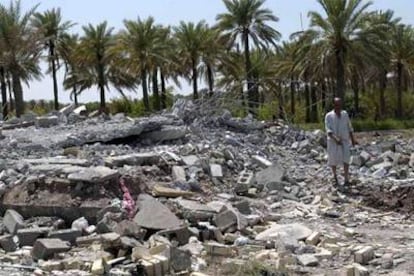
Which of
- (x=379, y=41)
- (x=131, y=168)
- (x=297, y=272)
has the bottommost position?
(x=297, y=272)

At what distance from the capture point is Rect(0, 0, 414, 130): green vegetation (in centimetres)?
2920

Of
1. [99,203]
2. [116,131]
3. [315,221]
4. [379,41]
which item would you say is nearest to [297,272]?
[315,221]

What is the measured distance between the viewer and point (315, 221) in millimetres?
8766

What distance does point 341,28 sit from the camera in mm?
29078

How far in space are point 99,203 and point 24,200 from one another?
1059mm

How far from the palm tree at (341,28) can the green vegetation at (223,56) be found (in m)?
0.04

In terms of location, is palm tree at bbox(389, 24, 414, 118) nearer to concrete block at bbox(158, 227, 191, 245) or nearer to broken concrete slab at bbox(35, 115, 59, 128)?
broken concrete slab at bbox(35, 115, 59, 128)

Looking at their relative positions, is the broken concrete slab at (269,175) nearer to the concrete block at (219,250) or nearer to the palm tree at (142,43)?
the concrete block at (219,250)

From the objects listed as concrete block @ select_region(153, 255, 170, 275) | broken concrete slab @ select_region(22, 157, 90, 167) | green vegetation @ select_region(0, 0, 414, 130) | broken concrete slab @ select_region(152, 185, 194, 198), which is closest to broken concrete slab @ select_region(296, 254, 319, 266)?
concrete block @ select_region(153, 255, 170, 275)

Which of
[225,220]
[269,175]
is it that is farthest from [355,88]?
[225,220]

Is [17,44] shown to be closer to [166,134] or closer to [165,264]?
[166,134]

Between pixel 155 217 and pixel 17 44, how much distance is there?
22450mm

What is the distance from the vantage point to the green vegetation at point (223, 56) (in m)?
29.2

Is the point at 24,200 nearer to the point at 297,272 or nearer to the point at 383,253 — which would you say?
the point at 297,272
